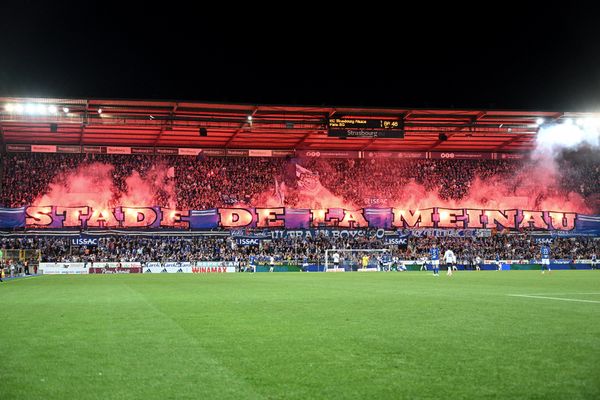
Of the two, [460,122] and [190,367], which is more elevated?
[460,122]

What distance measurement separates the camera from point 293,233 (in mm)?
57594

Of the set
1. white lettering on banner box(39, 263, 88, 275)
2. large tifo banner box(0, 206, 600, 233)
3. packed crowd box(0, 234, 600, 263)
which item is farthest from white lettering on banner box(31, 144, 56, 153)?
white lettering on banner box(39, 263, 88, 275)

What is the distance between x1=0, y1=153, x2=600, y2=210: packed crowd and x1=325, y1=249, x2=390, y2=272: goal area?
696 cm

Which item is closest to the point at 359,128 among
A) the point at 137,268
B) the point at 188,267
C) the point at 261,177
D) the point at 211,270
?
the point at 261,177

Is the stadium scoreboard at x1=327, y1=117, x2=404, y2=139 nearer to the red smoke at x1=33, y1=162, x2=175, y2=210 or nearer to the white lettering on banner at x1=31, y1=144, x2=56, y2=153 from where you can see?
the red smoke at x1=33, y1=162, x2=175, y2=210

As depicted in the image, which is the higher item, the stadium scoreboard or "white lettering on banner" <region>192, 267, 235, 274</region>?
the stadium scoreboard

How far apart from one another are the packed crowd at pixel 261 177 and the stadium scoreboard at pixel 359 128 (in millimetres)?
13954

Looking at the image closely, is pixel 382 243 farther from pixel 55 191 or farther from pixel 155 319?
pixel 155 319

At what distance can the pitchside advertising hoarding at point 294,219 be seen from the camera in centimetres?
5479

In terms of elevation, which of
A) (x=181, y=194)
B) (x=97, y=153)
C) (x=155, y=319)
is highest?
(x=97, y=153)

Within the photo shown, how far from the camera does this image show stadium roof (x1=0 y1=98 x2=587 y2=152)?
48.0 metres

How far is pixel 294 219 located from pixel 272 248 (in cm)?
424

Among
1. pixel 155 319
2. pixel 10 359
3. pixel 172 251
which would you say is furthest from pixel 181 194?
pixel 10 359

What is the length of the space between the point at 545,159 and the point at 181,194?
37866 millimetres
